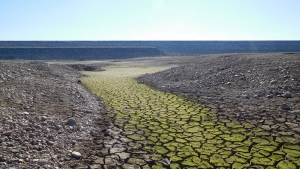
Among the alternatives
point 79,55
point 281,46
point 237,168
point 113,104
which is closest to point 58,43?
point 79,55

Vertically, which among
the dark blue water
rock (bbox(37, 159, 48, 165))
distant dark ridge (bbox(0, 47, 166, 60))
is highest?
the dark blue water

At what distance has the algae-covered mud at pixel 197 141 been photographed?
4.48m

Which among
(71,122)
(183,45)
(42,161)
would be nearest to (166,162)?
(42,161)

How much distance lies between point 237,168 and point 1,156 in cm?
400

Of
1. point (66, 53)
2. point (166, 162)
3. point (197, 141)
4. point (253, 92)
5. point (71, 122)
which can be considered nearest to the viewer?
point (166, 162)

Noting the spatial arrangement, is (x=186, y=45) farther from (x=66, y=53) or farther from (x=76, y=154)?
(x=76, y=154)

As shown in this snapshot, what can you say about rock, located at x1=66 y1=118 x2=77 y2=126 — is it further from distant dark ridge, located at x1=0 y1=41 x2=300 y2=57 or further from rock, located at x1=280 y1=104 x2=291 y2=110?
distant dark ridge, located at x1=0 y1=41 x2=300 y2=57

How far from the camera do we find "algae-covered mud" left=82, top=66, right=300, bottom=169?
4.48 m

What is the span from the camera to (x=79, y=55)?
65.3 meters

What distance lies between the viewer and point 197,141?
546cm

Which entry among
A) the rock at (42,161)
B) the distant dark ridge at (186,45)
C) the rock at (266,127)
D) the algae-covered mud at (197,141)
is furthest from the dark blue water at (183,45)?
the rock at (42,161)

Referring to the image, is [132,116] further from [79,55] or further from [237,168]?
[79,55]

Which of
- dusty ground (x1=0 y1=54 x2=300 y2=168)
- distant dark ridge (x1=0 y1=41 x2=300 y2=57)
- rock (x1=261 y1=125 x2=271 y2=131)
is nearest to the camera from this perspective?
dusty ground (x1=0 y1=54 x2=300 y2=168)

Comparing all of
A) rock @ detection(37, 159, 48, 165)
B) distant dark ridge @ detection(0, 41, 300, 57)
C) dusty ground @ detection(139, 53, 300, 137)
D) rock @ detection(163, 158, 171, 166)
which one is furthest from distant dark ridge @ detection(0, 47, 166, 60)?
rock @ detection(163, 158, 171, 166)
